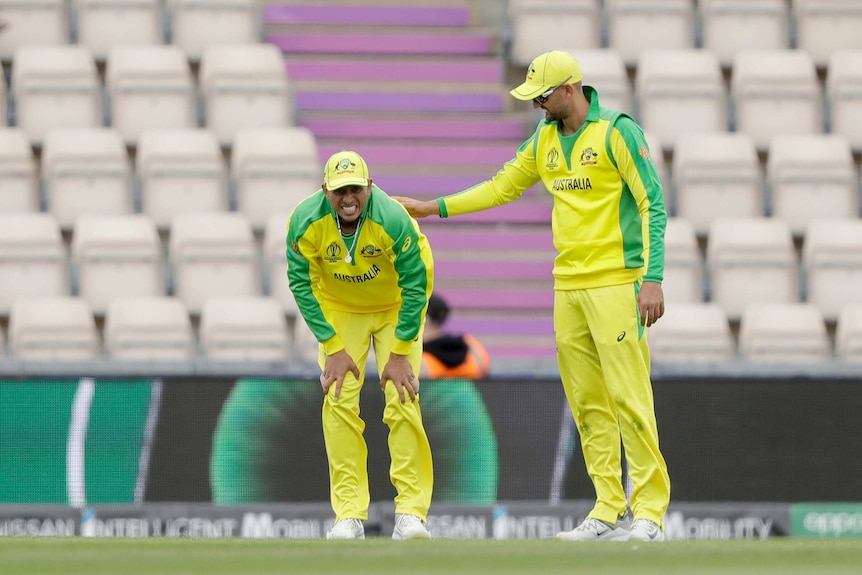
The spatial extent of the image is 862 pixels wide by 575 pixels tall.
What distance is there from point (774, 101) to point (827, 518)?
4.94 m

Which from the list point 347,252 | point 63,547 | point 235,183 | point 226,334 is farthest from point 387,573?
point 235,183

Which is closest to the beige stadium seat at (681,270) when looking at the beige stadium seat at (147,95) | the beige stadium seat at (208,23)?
the beige stadium seat at (147,95)

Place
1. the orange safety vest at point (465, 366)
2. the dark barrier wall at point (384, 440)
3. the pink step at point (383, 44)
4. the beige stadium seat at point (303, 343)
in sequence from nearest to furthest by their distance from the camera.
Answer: the dark barrier wall at point (384, 440) < the orange safety vest at point (465, 366) < the beige stadium seat at point (303, 343) < the pink step at point (383, 44)

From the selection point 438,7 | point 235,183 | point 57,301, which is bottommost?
point 57,301

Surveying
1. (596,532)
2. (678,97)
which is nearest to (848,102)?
(678,97)

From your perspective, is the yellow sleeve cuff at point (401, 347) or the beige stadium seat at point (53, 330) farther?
the beige stadium seat at point (53, 330)

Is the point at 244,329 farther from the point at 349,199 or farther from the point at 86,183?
the point at 349,199

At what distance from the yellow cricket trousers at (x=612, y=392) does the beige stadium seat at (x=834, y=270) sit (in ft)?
17.4

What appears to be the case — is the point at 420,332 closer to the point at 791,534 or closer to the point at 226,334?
the point at 791,534

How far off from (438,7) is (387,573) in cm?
1001

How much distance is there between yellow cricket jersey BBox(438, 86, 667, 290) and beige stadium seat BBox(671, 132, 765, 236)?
18.4ft

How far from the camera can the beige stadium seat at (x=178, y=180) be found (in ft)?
38.7

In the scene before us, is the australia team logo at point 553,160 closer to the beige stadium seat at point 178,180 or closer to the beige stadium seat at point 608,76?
the beige stadium seat at point 178,180

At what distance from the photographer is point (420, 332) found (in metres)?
6.85
